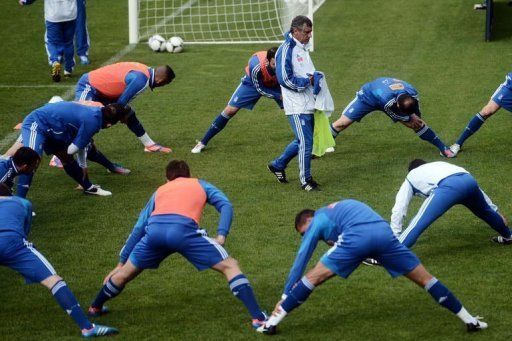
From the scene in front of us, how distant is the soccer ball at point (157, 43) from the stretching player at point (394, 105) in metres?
7.34

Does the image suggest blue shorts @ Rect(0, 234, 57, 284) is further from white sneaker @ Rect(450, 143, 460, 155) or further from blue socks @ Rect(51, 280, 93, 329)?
white sneaker @ Rect(450, 143, 460, 155)

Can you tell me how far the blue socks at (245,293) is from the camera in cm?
921

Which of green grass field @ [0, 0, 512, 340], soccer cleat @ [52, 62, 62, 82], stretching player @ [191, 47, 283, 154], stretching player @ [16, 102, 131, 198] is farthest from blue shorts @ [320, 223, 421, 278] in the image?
soccer cleat @ [52, 62, 62, 82]

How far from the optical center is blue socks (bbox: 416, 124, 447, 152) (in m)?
14.4

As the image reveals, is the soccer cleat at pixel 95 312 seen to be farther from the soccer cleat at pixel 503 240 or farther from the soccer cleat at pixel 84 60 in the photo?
the soccer cleat at pixel 84 60

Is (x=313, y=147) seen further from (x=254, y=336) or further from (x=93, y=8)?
(x=93, y=8)

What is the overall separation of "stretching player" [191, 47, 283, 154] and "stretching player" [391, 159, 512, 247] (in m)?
3.94

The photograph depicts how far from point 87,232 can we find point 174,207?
326 centimetres

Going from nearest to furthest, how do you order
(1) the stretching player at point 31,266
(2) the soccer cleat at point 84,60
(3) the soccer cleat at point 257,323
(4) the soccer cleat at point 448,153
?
(1) the stretching player at point 31,266
(3) the soccer cleat at point 257,323
(4) the soccer cleat at point 448,153
(2) the soccer cleat at point 84,60

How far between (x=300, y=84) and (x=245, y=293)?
4.34 meters

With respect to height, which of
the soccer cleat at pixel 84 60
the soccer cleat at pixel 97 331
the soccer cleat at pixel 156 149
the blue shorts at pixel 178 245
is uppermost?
the blue shorts at pixel 178 245

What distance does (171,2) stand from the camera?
24500 mm

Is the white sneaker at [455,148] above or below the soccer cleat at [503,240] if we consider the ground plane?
below

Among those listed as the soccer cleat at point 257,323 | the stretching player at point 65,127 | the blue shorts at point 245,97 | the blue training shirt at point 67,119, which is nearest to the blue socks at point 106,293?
the soccer cleat at point 257,323
